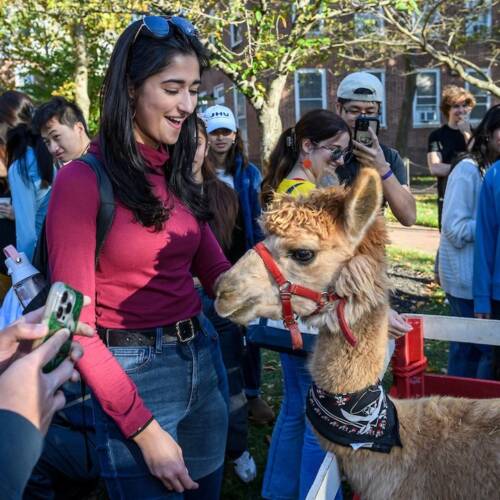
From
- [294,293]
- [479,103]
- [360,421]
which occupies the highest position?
[479,103]

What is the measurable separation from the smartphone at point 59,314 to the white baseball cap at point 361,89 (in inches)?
122

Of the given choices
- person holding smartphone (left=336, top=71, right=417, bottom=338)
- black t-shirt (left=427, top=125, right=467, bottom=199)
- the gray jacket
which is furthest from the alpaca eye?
black t-shirt (left=427, top=125, right=467, bottom=199)

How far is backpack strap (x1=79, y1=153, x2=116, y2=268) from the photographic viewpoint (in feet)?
5.70

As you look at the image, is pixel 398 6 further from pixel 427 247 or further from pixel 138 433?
pixel 138 433

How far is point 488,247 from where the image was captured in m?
3.57

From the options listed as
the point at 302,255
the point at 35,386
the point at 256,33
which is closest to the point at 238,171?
the point at 302,255

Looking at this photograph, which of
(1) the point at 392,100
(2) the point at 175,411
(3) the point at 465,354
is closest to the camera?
(2) the point at 175,411

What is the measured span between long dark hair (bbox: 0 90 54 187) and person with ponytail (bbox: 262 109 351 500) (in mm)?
1602

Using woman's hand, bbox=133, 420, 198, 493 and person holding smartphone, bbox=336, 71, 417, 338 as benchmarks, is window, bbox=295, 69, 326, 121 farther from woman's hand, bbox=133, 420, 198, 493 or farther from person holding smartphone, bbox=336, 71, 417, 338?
woman's hand, bbox=133, 420, 198, 493

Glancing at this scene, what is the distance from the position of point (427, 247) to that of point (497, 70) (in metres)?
17.2

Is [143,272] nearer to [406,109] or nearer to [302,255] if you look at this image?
[302,255]

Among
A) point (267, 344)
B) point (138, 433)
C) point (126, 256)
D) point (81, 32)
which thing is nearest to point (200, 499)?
point (138, 433)

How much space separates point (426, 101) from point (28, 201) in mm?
23788

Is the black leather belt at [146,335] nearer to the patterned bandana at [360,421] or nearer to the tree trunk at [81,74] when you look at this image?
the patterned bandana at [360,421]
